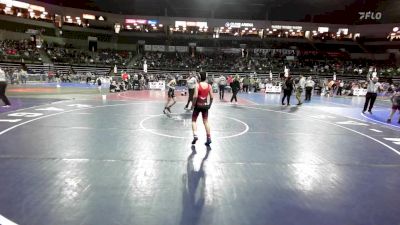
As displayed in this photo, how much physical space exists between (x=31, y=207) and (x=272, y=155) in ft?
16.7

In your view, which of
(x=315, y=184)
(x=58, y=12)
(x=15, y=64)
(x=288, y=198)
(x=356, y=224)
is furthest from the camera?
(x=58, y=12)

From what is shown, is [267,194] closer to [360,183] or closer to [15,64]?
[360,183]

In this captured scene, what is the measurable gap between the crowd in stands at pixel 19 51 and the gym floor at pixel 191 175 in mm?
34383

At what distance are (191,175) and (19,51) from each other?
144 ft

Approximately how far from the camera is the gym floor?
4.51m

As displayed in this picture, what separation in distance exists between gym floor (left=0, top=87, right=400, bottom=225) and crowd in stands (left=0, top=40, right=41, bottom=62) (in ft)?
113

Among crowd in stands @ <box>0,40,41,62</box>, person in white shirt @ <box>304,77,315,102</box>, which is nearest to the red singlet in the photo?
person in white shirt @ <box>304,77,315,102</box>

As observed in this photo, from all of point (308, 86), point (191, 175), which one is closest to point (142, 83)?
point (308, 86)

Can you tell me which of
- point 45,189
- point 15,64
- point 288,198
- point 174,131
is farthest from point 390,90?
point 15,64

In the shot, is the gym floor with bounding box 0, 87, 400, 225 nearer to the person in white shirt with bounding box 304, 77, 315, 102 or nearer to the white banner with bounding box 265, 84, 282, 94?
the person in white shirt with bounding box 304, 77, 315, 102

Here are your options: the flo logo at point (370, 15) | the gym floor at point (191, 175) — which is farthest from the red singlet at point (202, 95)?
the flo logo at point (370, 15)

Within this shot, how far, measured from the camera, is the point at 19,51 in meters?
42.5

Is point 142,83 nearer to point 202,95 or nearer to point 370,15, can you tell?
point 202,95

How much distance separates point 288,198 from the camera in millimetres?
5168
